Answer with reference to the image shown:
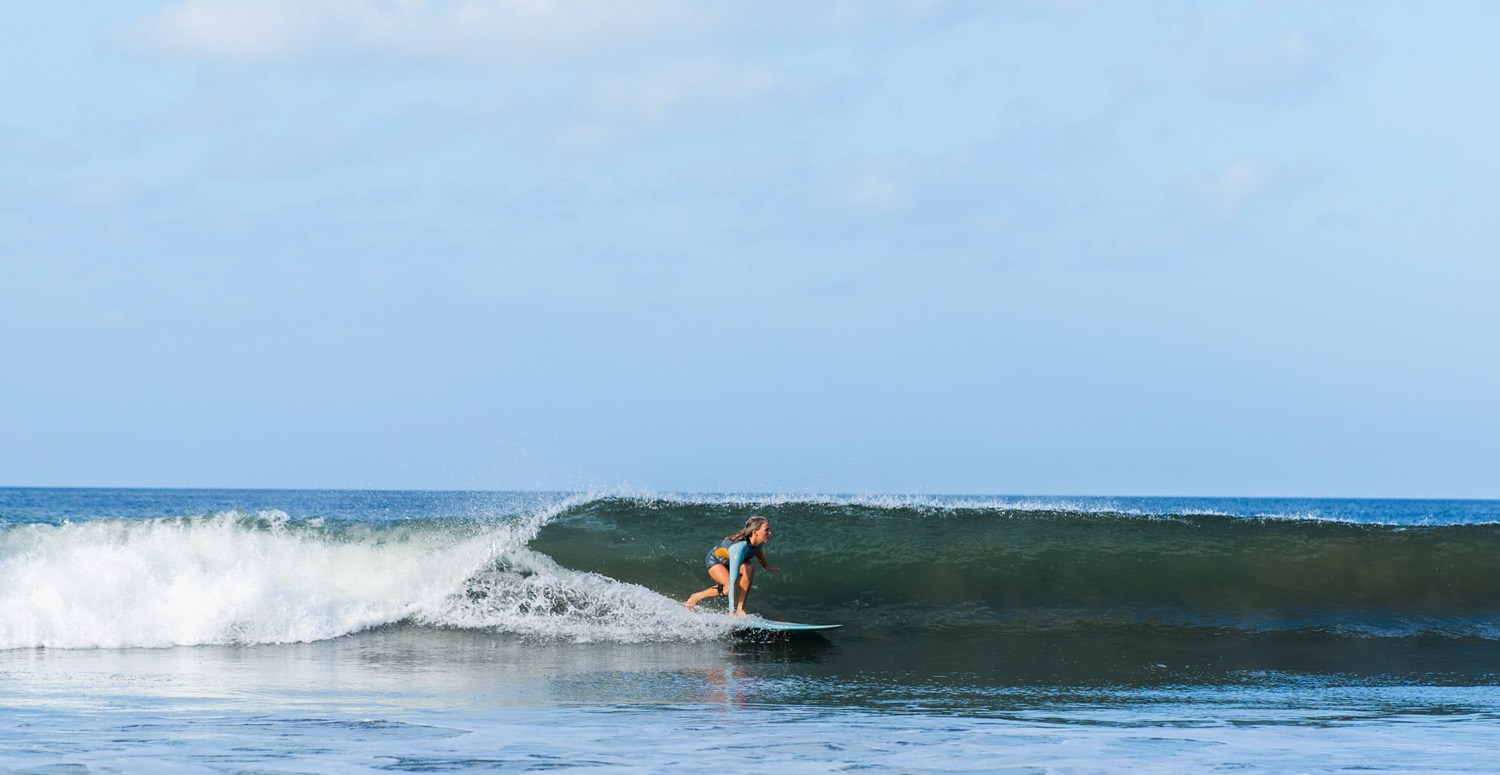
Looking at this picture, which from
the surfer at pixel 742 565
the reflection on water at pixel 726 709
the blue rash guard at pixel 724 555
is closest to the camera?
the reflection on water at pixel 726 709

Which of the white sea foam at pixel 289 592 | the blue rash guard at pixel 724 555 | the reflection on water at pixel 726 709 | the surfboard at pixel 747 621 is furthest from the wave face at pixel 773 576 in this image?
the reflection on water at pixel 726 709

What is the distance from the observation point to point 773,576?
Result: 15359mm

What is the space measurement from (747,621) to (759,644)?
377 mm

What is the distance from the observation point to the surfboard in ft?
40.1

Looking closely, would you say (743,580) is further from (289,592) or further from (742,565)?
(289,592)

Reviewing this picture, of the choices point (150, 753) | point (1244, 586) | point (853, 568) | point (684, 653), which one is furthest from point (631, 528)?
point (150, 753)

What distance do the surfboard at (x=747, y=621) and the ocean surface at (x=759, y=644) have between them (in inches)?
6.4

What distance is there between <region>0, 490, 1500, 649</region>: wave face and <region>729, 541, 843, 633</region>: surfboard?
0.29 m

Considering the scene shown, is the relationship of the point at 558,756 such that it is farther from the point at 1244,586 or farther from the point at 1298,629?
the point at 1244,586

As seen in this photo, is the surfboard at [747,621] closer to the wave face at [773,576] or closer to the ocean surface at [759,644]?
the ocean surface at [759,644]

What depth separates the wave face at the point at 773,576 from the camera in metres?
12.6

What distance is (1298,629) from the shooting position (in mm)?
13539

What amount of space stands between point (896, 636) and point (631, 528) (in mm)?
5963

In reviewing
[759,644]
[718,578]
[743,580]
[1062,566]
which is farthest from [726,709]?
[1062,566]
